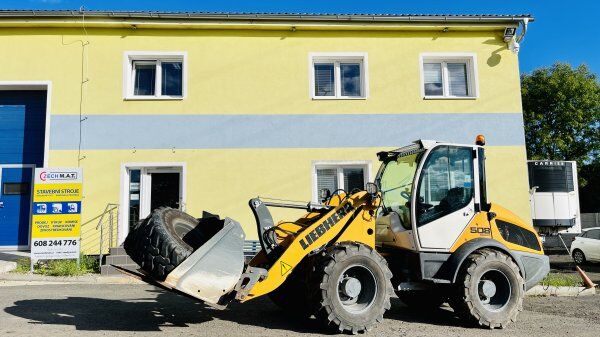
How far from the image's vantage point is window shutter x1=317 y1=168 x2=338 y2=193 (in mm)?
11492

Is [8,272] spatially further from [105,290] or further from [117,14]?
[117,14]

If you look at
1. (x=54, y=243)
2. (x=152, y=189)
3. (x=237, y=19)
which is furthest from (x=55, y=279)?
(x=237, y=19)

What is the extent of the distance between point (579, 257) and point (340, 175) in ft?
31.5

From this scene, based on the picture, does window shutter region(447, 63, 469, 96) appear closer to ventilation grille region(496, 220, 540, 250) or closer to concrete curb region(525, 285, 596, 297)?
concrete curb region(525, 285, 596, 297)

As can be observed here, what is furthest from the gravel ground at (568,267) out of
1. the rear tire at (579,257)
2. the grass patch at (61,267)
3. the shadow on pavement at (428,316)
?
the grass patch at (61,267)

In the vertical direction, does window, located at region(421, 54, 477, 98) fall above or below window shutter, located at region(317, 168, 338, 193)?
above

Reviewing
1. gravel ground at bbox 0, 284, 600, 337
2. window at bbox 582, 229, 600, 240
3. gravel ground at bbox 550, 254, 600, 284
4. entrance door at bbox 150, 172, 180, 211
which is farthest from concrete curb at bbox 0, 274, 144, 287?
window at bbox 582, 229, 600, 240

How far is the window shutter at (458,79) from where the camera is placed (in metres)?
12.2

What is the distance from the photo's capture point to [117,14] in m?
11.3

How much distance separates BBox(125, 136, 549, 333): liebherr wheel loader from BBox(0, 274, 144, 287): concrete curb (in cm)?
411

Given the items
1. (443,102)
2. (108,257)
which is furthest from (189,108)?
(443,102)

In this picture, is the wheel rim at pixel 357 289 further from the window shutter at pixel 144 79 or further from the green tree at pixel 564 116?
the green tree at pixel 564 116

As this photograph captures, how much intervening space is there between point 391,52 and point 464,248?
Answer: 7388mm

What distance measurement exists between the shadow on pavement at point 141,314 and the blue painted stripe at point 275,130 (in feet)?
15.9
